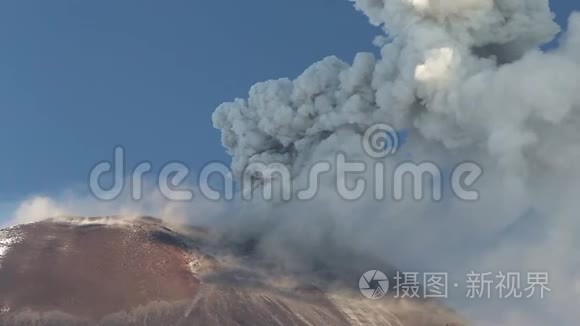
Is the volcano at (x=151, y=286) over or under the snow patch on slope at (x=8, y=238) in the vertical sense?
under

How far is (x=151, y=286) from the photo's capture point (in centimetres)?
5691

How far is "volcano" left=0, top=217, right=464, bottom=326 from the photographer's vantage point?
53156 millimetres

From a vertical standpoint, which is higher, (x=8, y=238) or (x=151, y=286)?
(x=8, y=238)

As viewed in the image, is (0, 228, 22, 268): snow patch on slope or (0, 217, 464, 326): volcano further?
(0, 228, 22, 268): snow patch on slope

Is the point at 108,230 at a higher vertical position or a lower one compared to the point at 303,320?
higher

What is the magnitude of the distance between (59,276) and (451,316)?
94.3 ft

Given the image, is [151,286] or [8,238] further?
[8,238]

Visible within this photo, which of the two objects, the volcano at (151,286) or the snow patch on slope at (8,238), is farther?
the snow patch on slope at (8,238)

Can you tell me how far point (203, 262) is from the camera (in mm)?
63688

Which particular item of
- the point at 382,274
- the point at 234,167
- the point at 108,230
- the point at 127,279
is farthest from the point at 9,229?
the point at 382,274

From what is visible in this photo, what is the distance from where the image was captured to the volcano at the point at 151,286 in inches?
2093

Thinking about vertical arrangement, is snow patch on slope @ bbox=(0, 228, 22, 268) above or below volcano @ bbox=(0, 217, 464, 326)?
above

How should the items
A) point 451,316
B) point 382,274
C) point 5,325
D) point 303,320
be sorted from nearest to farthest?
point 5,325
point 303,320
point 451,316
point 382,274

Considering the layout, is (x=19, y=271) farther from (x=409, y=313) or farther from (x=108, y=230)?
(x=409, y=313)
